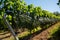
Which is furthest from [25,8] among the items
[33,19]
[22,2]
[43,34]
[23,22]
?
[23,22]

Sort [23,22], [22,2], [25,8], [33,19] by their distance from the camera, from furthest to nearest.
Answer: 1. [23,22]
2. [33,19]
3. [25,8]
4. [22,2]

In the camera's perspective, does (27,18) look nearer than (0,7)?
No

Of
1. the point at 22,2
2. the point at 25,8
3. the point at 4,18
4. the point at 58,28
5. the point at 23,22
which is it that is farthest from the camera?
the point at 23,22

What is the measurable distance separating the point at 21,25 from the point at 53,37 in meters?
25.7

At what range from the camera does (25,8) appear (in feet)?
84.1

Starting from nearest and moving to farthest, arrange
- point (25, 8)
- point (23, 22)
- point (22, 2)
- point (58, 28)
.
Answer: point (22, 2)
point (25, 8)
point (58, 28)
point (23, 22)

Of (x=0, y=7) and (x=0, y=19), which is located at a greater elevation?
(x=0, y=7)

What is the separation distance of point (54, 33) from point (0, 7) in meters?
9.77

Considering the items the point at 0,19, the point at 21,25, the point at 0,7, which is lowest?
the point at 21,25

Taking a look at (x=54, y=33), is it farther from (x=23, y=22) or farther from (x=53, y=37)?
(x=23, y=22)

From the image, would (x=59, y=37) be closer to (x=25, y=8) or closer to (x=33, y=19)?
(x=25, y=8)

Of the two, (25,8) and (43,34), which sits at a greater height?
(25,8)

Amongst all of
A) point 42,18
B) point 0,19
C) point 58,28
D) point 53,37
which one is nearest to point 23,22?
point 42,18

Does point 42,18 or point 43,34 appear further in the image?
point 42,18
